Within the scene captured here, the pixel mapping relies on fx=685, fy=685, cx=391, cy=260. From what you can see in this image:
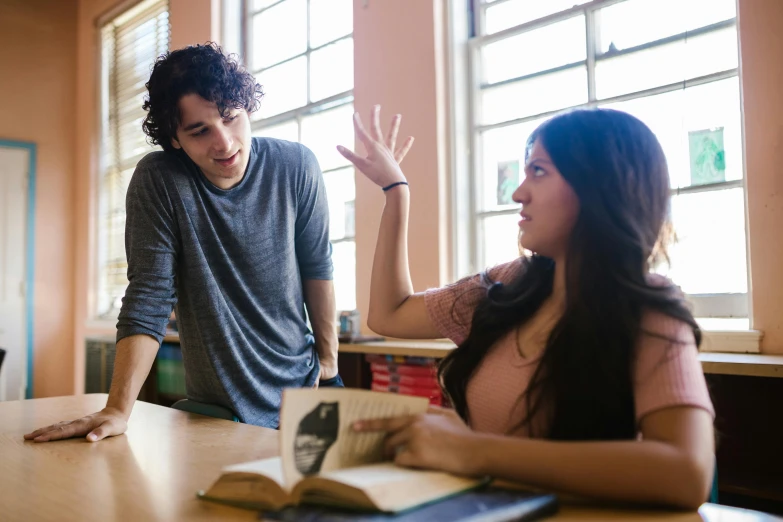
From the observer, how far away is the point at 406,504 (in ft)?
2.38

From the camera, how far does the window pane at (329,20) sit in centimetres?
393

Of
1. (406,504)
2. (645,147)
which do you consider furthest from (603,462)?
(645,147)

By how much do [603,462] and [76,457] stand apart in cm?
89

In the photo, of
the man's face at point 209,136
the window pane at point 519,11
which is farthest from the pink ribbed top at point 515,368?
the window pane at point 519,11

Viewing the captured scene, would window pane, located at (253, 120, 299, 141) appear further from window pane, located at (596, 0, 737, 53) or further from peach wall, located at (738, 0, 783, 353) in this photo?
peach wall, located at (738, 0, 783, 353)

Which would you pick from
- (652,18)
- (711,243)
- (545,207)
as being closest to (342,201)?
(652,18)

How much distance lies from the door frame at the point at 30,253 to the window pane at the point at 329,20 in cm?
328

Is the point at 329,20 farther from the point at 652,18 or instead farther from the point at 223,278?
the point at 223,278

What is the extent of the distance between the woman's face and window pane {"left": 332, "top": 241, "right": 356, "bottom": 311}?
262cm

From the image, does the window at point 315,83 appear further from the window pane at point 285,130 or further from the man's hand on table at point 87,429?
the man's hand on table at point 87,429

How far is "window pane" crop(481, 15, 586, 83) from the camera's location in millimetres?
2914

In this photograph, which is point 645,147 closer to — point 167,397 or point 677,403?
point 677,403

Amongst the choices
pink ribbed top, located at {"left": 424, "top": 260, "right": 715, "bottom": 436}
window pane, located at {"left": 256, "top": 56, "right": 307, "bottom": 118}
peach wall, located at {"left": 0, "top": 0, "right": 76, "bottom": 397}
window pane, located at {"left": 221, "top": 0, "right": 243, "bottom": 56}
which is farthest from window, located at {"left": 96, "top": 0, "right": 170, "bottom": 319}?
pink ribbed top, located at {"left": 424, "top": 260, "right": 715, "bottom": 436}

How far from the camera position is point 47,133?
6.16m
